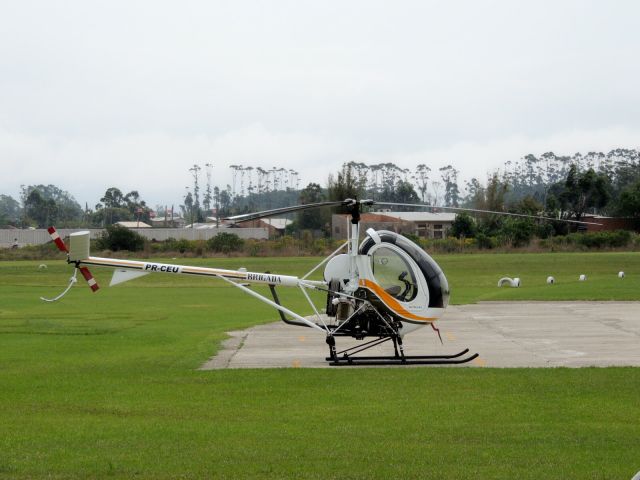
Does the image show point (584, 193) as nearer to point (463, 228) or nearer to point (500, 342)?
point (463, 228)

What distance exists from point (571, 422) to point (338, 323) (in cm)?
687

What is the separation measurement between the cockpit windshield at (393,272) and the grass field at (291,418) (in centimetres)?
169

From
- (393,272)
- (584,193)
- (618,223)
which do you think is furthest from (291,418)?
(584,193)

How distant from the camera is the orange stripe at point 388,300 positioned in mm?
16938

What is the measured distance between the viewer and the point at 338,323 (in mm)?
17281

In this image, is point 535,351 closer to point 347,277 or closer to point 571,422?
point 347,277

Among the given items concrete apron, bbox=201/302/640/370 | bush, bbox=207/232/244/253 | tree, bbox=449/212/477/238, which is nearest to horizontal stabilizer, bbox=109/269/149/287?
concrete apron, bbox=201/302/640/370

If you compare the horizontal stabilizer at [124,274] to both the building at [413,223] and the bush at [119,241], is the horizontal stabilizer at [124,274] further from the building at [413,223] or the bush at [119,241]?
the building at [413,223]

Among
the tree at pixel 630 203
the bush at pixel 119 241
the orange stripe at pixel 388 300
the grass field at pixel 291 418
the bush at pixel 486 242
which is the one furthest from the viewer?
the tree at pixel 630 203

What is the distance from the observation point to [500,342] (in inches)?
798

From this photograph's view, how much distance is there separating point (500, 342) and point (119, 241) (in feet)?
190

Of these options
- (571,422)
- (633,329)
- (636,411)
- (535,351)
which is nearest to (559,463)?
(571,422)

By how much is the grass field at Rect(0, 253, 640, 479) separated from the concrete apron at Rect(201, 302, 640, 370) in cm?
113

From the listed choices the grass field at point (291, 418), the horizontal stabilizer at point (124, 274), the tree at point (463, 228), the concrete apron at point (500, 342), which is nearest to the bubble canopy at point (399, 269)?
the concrete apron at point (500, 342)
